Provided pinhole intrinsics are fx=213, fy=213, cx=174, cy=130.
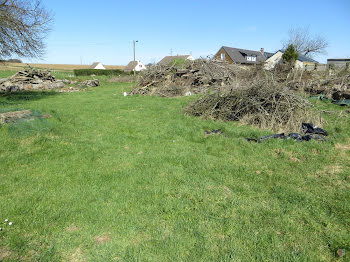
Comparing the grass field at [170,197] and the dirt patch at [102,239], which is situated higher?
the grass field at [170,197]

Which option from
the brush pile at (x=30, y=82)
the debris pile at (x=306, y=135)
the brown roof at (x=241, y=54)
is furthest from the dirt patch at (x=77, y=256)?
the brown roof at (x=241, y=54)

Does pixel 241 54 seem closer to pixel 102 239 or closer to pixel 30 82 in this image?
pixel 30 82

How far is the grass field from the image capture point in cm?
253

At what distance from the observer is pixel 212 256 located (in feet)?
7.87

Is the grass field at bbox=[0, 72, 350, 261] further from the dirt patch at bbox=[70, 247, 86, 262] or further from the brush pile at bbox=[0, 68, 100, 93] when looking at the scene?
the brush pile at bbox=[0, 68, 100, 93]

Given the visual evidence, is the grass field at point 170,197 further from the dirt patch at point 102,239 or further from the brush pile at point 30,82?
the brush pile at point 30,82

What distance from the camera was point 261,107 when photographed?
7527mm

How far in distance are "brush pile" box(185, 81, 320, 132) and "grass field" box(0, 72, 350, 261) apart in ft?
3.96

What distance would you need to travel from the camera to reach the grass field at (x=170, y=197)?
2533 millimetres

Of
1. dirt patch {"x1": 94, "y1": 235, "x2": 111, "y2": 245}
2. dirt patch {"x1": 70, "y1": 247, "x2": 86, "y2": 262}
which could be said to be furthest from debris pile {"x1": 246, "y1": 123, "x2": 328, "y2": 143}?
dirt patch {"x1": 70, "y1": 247, "x2": 86, "y2": 262}

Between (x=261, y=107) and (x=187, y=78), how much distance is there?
359 inches

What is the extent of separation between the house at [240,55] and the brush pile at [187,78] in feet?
96.5

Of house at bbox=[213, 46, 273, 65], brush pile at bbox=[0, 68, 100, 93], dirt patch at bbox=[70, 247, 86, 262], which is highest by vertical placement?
house at bbox=[213, 46, 273, 65]

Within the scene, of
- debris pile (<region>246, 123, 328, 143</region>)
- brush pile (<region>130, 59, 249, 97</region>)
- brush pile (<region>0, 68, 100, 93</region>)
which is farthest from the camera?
brush pile (<region>0, 68, 100, 93</region>)
